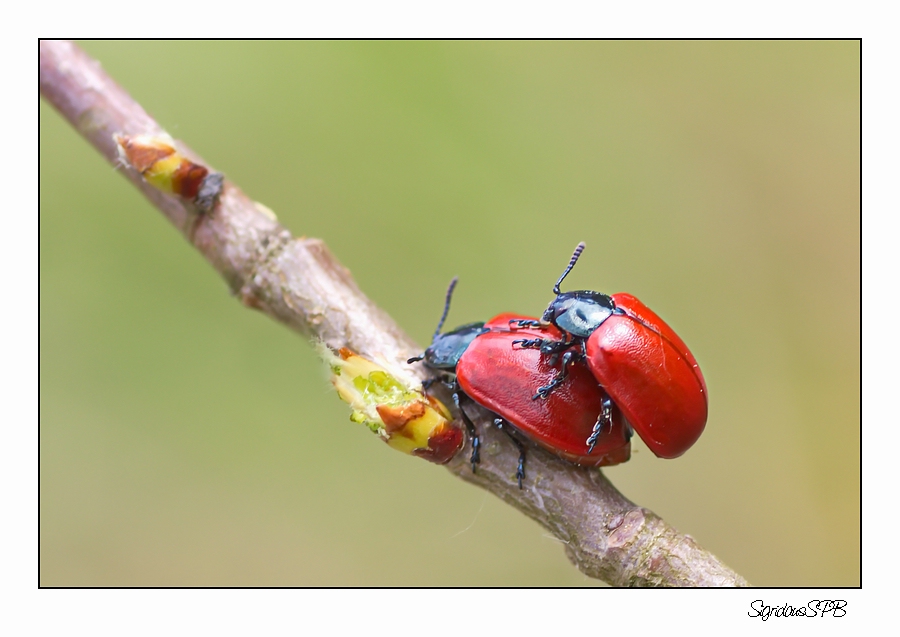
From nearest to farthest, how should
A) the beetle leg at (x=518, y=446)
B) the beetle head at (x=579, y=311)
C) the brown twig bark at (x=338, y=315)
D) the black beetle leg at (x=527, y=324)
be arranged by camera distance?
the brown twig bark at (x=338, y=315)
the beetle leg at (x=518, y=446)
the beetle head at (x=579, y=311)
the black beetle leg at (x=527, y=324)

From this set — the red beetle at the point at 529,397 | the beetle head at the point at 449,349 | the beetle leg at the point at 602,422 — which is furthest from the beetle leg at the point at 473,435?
the beetle leg at the point at 602,422

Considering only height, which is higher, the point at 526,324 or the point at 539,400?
the point at 526,324

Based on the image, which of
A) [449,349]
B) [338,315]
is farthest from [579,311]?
[338,315]

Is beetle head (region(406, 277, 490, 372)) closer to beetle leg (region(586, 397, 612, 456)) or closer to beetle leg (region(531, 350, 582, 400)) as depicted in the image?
beetle leg (region(531, 350, 582, 400))

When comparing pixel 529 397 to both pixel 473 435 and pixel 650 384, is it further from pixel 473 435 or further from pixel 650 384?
pixel 650 384

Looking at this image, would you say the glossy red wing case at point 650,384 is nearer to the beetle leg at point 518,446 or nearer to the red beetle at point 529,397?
the red beetle at point 529,397
